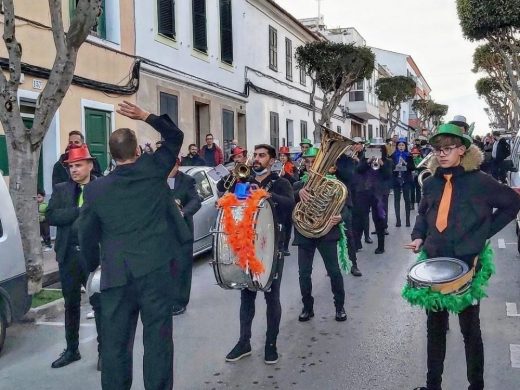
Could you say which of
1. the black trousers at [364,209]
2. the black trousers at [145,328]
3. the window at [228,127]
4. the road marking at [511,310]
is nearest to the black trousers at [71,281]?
the black trousers at [145,328]

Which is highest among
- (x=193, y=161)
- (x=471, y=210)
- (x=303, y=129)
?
(x=303, y=129)

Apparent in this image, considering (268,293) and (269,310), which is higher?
(268,293)

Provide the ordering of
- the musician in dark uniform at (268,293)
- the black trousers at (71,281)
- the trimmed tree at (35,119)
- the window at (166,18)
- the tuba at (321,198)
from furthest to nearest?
the window at (166,18) → the trimmed tree at (35,119) → the tuba at (321,198) → the musician in dark uniform at (268,293) → the black trousers at (71,281)

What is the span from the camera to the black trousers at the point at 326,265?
6.63 meters

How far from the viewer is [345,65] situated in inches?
982

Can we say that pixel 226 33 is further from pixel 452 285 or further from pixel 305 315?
pixel 452 285

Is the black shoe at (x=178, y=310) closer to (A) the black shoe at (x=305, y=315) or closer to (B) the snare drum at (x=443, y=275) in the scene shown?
(A) the black shoe at (x=305, y=315)

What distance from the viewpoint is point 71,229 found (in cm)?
533

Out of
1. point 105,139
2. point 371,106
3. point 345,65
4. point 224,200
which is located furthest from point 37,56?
point 371,106

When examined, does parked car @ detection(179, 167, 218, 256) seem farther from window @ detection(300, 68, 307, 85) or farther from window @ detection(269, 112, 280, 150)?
window @ detection(300, 68, 307, 85)

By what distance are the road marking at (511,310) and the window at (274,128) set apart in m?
18.5

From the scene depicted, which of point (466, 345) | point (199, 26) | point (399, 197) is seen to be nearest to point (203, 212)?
point (399, 197)

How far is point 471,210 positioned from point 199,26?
53.4 feet

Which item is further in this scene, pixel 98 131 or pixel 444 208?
pixel 98 131
